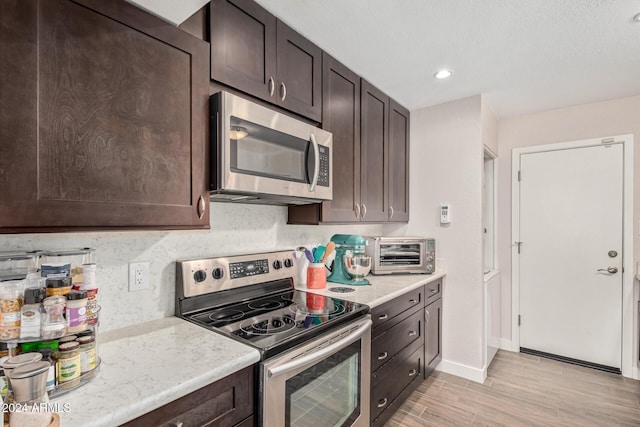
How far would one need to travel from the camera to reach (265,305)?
168 centimetres

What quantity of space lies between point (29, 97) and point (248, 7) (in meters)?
1.01

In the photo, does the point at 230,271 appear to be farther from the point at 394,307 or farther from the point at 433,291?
the point at 433,291

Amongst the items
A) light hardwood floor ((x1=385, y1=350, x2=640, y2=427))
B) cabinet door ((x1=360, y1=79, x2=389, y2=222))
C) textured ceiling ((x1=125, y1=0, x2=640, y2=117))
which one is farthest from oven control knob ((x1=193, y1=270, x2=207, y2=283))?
light hardwood floor ((x1=385, y1=350, x2=640, y2=427))

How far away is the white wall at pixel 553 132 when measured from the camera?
2705 millimetres

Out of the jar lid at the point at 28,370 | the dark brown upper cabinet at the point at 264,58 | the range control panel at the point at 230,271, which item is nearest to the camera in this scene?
the jar lid at the point at 28,370

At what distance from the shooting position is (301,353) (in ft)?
4.10

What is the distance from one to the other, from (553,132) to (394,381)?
2770mm

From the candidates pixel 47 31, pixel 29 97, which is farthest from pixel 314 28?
pixel 29 97

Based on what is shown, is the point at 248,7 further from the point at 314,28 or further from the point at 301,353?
the point at 301,353

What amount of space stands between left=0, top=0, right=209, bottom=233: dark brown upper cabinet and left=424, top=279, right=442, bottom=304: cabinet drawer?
1896 millimetres

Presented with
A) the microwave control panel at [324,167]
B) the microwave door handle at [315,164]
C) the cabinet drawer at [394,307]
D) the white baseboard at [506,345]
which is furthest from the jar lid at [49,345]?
the white baseboard at [506,345]

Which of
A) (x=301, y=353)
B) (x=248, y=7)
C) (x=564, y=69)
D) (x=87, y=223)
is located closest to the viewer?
(x=87, y=223)

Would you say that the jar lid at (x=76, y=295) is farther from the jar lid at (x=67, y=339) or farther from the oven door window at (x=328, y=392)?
the oven door window at (x=328, y=392)

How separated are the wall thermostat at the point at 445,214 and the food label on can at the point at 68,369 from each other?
263 cm
